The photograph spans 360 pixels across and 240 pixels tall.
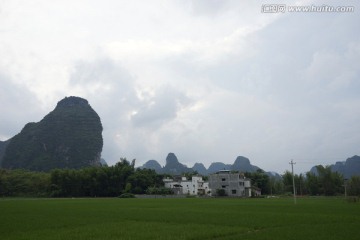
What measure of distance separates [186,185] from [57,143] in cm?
6672

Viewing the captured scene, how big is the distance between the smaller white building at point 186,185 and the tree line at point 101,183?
7.00 meters

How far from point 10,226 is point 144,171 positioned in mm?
78039

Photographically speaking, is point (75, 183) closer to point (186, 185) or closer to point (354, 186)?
point (186, 185)

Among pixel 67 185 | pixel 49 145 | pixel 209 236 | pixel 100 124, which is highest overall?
pixel 100 124

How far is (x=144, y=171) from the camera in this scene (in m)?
99.2

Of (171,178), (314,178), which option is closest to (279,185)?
(314,178)

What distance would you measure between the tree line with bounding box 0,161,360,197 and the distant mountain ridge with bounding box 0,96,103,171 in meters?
50.9

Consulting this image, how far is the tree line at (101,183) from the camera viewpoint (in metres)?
84.4

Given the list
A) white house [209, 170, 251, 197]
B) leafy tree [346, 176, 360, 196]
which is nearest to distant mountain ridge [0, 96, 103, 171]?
white house [209, 170, 251, 197]

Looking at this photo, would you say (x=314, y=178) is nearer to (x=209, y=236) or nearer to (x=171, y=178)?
(x=171, y=178)

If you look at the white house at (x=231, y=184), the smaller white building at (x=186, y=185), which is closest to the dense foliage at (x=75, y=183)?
the smaller white building at (x=186, y=185)

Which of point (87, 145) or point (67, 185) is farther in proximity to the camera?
point (87, 145)

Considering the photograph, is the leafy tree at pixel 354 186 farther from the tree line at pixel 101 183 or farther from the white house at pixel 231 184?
the white house at pixel 231 184

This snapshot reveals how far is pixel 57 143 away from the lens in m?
146
